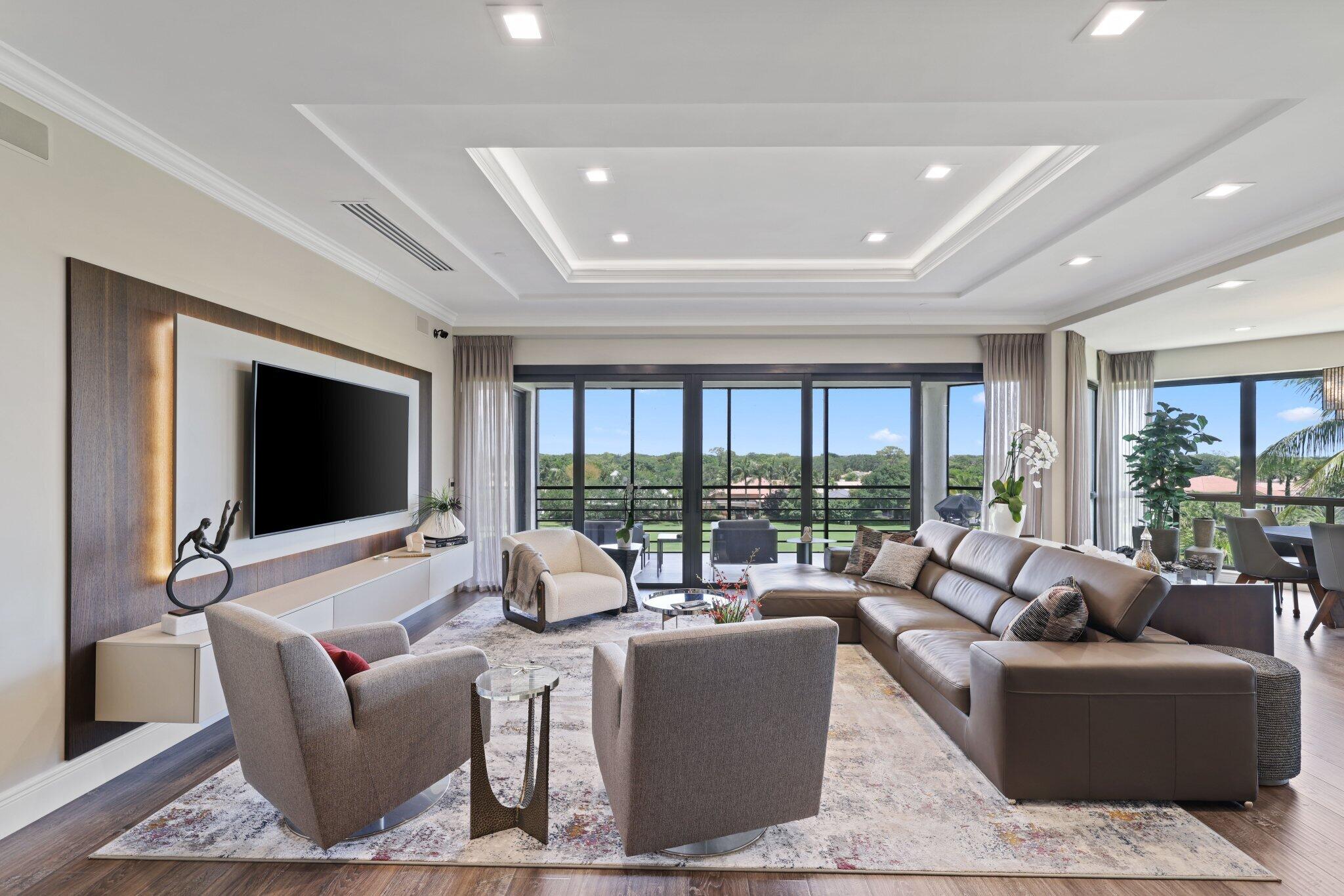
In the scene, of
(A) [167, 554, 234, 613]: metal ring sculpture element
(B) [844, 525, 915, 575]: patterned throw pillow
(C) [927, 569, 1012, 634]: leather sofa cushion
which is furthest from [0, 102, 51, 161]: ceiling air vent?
(B) [844, 525, 915, 575]: patterned throw pillow

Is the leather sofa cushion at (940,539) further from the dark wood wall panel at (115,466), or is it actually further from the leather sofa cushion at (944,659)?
the dark wood wall panel at (115,466)

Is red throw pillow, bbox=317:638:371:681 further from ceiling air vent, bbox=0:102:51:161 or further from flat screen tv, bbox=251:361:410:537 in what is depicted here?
ceiling air vent, bbox=0:102:51:161

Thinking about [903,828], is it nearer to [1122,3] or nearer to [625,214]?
[1122,3]

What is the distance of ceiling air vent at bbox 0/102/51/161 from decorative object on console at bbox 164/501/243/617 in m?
1.42

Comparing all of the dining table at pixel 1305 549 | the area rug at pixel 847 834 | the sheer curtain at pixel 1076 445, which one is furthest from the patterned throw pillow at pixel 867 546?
the dining table at pixel 1305 549

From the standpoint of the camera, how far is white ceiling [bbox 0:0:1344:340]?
74.6 inches

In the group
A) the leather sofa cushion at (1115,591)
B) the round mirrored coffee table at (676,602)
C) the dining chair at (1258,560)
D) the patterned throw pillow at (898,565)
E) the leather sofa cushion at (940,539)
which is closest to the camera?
the leather sofa cushion at (1115,591)

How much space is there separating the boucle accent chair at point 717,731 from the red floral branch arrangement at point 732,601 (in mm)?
1093

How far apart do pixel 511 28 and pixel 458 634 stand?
150 inches

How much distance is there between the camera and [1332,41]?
1951mm

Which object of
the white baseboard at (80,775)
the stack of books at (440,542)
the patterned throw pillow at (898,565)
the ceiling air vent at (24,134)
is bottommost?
the white baseboard at (80,775)

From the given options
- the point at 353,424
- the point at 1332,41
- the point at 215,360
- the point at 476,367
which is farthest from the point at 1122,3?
the point at 476,367

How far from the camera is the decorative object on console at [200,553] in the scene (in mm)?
2666

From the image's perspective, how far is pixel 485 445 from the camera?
609 cm
